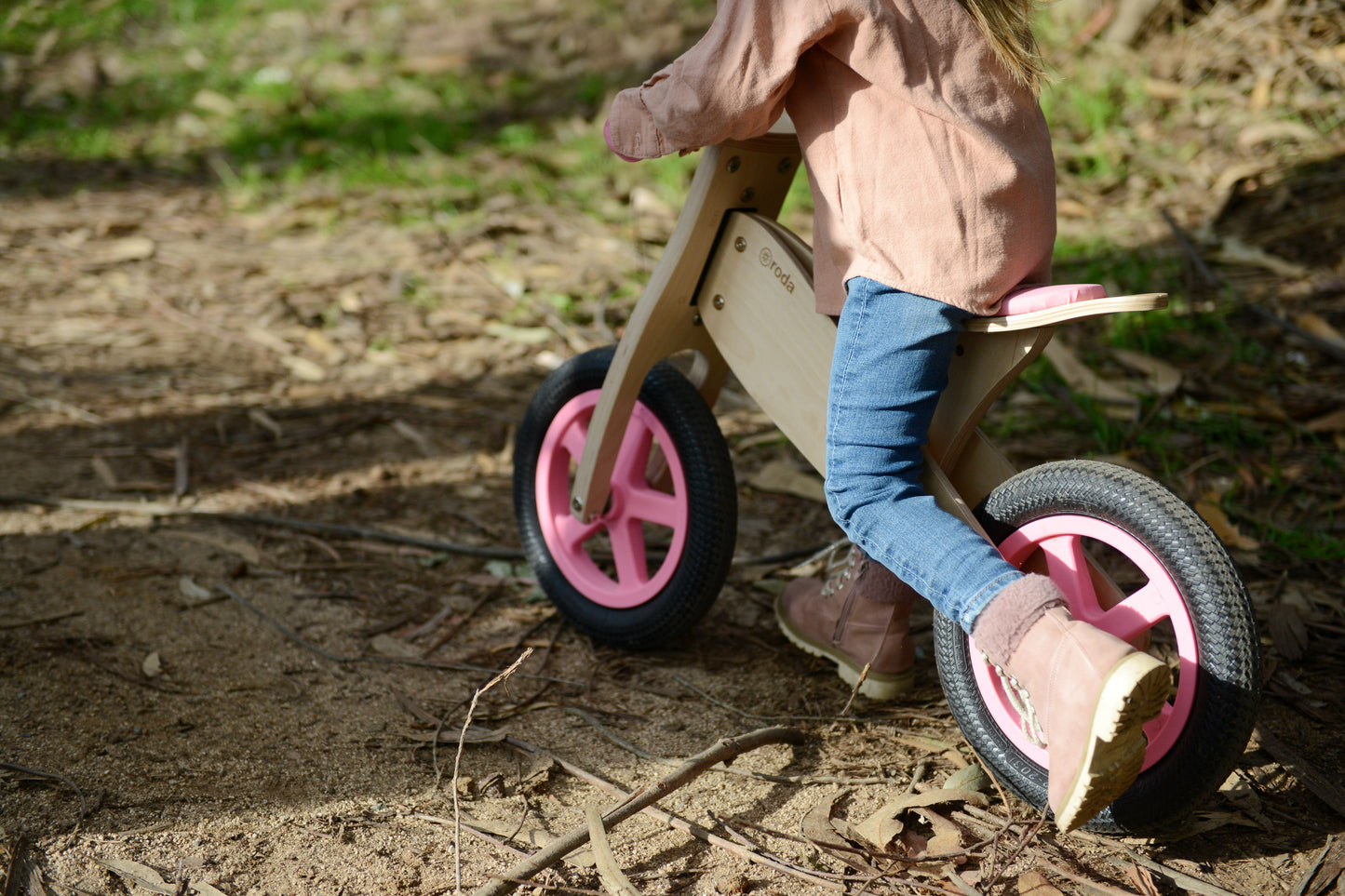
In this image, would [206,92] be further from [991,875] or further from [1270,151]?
[991,875]

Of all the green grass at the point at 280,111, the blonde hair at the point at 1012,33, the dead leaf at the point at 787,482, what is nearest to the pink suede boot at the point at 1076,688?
the blonde hair at the point at 1012,33

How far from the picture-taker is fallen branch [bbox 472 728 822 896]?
1.75 metres

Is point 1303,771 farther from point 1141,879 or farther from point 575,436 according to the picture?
point 575,436

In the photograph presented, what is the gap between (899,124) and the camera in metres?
1.76

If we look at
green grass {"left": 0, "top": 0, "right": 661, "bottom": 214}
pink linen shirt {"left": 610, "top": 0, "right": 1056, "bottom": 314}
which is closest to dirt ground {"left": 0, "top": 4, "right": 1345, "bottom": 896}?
pink linen shirt {"left": 610, "top": 0, "right": 1056, "bottom": 314}

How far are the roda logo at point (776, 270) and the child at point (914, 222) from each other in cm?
14

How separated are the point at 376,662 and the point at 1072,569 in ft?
4.94

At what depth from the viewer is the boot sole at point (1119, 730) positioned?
59.1 inches

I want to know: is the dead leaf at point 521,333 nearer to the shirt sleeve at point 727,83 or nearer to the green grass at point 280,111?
the green grass at point 280,111

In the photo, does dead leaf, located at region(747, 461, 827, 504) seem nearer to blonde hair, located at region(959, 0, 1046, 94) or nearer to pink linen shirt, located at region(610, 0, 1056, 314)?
pink linen shirt, located at region(610, 0, 1056, 314)

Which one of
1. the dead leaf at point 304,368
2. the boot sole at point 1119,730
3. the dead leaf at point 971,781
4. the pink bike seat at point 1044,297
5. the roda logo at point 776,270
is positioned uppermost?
the pink bike seat at point 1044,297

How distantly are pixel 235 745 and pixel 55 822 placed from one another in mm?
335

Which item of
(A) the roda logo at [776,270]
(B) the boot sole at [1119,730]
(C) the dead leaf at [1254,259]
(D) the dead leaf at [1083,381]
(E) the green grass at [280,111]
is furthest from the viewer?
(E) the green grass at [280,111]

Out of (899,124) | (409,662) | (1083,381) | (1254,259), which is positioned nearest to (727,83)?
(899,124)
